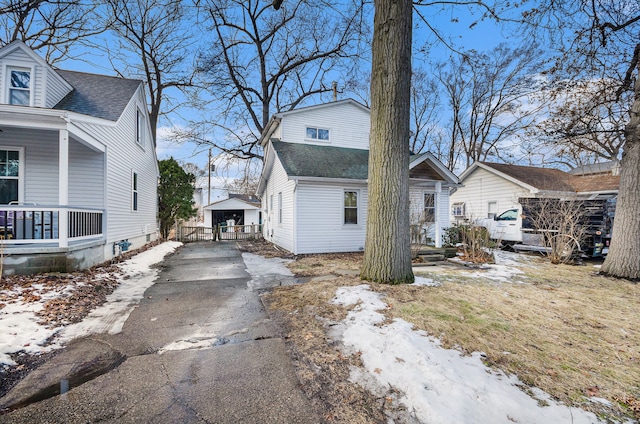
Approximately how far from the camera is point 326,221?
36.4 ft

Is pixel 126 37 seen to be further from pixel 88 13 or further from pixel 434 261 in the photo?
pixel 434 261

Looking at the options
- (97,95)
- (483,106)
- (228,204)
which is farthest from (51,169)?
(483,106)

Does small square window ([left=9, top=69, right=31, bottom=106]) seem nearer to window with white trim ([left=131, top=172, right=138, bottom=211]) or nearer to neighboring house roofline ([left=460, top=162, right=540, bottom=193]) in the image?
window with white trim ([left=131, top=172, right=138, bottom=211])

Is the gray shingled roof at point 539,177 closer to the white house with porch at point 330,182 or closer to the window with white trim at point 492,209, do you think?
the window with white trim at point 492,209

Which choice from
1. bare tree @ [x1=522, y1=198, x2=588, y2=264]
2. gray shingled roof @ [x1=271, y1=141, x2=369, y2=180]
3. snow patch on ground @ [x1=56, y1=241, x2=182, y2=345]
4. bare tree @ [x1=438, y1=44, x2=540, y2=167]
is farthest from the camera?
bare tree @ [x1=438, y1=44, x2=540, y2=167]

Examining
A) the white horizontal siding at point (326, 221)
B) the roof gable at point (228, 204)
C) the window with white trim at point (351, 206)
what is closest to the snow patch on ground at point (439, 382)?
the white horizontal siding at point (326, 221)

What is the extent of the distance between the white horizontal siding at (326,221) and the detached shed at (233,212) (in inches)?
833

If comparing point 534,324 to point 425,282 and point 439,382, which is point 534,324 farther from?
point 439,382

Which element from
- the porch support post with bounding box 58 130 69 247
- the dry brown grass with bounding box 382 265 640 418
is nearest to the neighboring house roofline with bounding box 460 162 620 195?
the dry brown grass with bounding box 382 265 640 418

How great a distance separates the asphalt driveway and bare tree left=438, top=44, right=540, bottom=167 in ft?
80.0

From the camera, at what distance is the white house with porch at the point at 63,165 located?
634cm

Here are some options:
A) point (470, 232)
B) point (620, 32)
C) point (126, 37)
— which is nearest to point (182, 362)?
point (470, 232)

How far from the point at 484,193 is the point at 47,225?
21894 mm

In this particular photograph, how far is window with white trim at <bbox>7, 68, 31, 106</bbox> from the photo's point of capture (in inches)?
328
